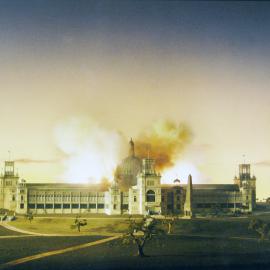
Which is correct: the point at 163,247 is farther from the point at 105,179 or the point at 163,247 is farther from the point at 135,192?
the point at 105,179

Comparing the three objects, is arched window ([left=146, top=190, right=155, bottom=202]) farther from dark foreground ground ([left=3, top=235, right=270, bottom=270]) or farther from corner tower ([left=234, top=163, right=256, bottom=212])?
dark foreground ground ([left=3, top=235, right=270, bottom=270])

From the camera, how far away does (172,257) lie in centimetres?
7656

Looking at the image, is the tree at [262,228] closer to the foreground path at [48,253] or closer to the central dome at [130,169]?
the foreground path at [48,253]

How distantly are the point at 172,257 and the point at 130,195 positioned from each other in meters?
75.3

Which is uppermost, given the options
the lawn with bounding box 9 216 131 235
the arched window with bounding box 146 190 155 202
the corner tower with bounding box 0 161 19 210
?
the corner tower with bounding box 0 161 19 210

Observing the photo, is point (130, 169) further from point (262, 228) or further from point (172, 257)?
point (172, 257)

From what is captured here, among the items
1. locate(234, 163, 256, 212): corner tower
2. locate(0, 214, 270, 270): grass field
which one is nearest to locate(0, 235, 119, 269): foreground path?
locate(0, 214, 270, 270): grass field

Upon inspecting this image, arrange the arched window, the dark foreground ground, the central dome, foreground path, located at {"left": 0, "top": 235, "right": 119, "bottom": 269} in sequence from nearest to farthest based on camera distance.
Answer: the dark foreground ground, foreground path, located at {"left": 0, "top": 235, "right": 119, "bottom": 269}, the arched window, the central dome

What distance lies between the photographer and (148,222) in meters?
83.6

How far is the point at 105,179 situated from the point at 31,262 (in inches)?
3724

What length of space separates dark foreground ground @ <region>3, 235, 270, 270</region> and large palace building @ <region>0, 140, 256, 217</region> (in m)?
57.2

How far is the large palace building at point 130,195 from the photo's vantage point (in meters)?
150

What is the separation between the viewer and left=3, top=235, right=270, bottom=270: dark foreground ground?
70.8 metres

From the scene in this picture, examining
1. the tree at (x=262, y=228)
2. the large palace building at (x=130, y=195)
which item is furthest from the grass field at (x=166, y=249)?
the large palace building at (x=130, y=195)
